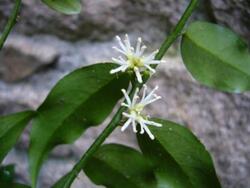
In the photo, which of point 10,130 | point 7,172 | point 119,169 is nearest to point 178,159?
point 119,169

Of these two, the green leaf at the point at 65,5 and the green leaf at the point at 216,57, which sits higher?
the green leaf at the point at 216,57

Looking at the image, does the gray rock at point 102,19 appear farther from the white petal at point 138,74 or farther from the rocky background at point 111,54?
the white petal at point 138,74

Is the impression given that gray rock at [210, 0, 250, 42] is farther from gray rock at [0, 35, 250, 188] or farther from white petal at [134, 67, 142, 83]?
white petal at [134, 67, 142, 83]

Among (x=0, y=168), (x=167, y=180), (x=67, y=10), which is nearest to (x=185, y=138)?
(x=167, y=180)

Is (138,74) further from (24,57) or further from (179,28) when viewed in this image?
(24,57)

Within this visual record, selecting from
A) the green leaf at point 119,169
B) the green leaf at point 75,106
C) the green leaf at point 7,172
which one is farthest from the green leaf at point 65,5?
the green leaf at point 7,172

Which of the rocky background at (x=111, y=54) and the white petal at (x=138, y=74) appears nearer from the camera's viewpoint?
the white petal at (x=138, y=74)
